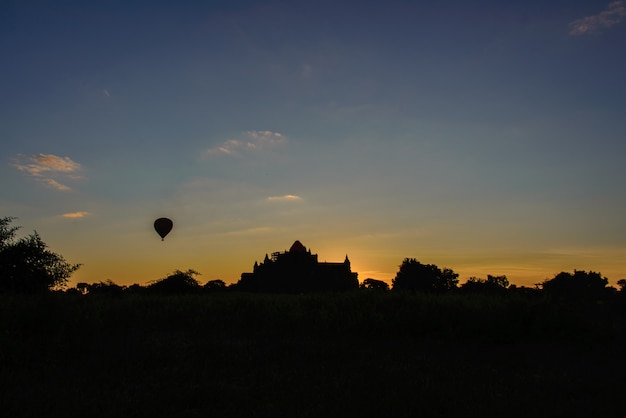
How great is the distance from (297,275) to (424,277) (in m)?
25.7

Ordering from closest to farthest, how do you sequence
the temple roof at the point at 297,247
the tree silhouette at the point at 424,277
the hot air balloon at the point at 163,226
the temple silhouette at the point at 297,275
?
the hot air balloon at the point at 163,226
the tree silhouette at the point at 424,277
the temple silhouette at the point at 297,275
the temple roof at the point at 297,247

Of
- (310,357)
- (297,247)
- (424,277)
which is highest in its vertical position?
(297,247)

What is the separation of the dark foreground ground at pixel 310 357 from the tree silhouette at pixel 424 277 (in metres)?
66.0

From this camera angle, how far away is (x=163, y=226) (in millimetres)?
39219

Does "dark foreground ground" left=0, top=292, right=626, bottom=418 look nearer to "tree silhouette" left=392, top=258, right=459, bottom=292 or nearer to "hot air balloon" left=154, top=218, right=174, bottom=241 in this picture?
"hot air balloon" left=154, top=218, right=174, bottom=241

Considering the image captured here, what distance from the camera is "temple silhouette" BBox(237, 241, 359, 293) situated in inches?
3821

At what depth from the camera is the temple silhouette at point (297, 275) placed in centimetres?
9706

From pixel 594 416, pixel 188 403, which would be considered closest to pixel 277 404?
pixel 188 403

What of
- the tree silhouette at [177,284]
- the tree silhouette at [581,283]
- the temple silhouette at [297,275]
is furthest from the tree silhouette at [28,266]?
the tree silhouette at [581,283]

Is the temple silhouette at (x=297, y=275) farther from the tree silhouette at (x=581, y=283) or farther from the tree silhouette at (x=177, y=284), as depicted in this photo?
the tree silhouette at (x=177, y=284)

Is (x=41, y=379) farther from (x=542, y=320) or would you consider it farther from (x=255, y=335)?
(x=542, y=320)

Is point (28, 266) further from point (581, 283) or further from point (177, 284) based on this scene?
point (581, 283)

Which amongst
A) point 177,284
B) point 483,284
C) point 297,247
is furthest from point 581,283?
point 177,284

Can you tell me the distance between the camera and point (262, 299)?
1048 inches
